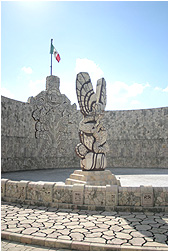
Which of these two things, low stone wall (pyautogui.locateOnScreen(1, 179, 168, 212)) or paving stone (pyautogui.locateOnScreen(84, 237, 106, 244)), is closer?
paving stone (pyautogui.locateOnScreen(84, 237, 106, 244))

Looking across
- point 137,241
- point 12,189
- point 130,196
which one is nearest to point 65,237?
point 137,241

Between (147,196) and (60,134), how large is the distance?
1077 centimetres

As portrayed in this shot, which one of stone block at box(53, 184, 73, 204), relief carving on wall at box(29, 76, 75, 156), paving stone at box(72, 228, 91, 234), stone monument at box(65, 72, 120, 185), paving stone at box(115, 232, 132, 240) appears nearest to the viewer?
paving stone at box(115, 232, 132, 240)

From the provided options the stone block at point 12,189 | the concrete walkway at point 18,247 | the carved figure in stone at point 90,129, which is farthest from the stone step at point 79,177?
the concrete walkway at point 18,247

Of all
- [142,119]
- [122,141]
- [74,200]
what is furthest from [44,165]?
[74,200]

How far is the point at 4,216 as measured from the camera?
462 centimetres

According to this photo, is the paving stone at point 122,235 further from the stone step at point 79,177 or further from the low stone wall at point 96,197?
the stone step at point 79,177

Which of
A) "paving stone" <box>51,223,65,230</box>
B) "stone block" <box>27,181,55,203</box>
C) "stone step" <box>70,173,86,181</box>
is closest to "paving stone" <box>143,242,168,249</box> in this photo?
"paving stone" <box>51,223,65,230</box>

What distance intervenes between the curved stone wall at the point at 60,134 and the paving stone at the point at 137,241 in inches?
400

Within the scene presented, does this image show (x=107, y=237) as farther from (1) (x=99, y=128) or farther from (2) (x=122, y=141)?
(2) (x=122, y=141)

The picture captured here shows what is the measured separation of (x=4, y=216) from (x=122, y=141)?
42.1ft

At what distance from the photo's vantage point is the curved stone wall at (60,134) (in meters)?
12.9

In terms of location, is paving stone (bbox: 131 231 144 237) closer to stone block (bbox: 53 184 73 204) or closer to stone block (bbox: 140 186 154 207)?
stone block (bbox: 140 186 154 207)

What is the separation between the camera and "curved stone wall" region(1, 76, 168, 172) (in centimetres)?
1288
